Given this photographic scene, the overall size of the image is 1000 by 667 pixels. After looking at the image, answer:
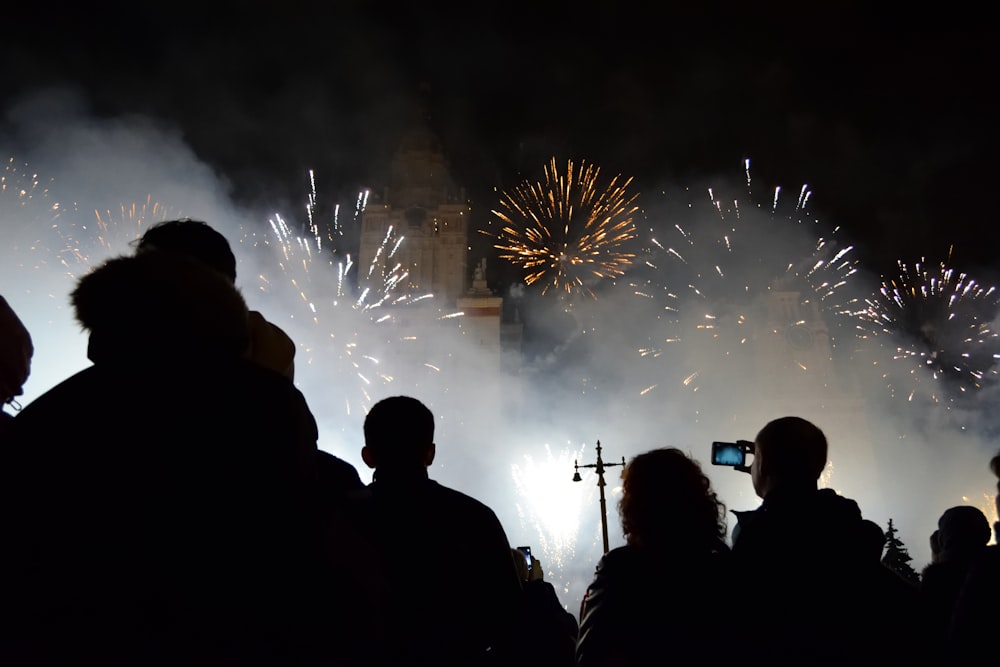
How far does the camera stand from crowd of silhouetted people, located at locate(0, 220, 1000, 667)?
1.10 metres

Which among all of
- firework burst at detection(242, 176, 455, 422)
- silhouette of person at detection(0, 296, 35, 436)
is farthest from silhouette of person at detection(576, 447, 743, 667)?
firework burst at detection(242, 176, 455, 422)

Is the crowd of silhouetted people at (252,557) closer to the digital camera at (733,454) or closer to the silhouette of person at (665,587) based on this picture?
the silhouette of person at (665,587)

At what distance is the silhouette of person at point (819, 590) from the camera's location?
86.8 inches

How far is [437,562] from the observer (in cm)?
210

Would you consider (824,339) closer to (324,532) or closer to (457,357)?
(457,357)

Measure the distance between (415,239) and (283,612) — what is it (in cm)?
4048

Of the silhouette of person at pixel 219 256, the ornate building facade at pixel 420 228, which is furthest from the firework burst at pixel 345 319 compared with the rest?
the silhouette of person at pixel 219 256

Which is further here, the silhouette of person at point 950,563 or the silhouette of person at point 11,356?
the silhouette of person at point 950,563

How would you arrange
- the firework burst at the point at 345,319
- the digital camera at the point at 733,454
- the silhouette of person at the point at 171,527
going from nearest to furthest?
the silhouette of person at the point at 171,527 → the digital camera at the point at 733,454 → the firework burst at the point at 345,319

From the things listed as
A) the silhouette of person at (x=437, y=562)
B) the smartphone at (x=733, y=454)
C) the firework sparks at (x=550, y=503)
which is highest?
the smartphone at (x=733, y=454)

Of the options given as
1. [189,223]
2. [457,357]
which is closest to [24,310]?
[189,223]

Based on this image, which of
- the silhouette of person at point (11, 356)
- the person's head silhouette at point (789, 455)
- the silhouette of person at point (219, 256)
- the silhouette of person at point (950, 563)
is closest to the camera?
the silhouette of person at point (11, 356)

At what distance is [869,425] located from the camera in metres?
40.9

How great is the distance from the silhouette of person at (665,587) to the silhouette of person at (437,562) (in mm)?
375
